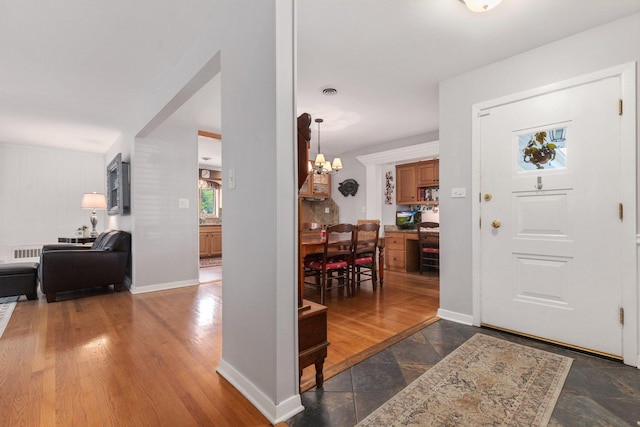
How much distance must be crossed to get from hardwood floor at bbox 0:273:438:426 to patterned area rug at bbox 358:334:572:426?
0.51 meters

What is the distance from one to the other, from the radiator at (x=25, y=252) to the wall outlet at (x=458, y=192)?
685cm

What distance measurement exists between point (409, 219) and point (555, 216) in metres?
3.49

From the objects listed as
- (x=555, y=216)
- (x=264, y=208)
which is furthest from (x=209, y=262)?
(x=555, y=216)

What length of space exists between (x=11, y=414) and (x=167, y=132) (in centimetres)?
349

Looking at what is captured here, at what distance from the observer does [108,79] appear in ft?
9.41

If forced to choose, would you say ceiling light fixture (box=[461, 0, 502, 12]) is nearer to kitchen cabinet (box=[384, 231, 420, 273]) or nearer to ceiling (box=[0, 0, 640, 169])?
ceiling (box=[0, 0, 640, 169])

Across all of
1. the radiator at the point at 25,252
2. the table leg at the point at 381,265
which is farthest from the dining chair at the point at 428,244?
the radiator at the point at 25,252

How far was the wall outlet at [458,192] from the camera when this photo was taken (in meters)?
2.67

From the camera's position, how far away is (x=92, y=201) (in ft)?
17.2

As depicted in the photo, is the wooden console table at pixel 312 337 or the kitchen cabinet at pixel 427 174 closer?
the wooden console table at pixel 312 337

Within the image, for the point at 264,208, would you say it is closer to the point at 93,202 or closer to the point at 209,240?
the point at 93,202

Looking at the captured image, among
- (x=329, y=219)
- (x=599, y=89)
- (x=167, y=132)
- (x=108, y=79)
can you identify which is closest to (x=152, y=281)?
(x=167, y=132)

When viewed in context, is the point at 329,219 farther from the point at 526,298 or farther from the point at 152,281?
the point at 526,298

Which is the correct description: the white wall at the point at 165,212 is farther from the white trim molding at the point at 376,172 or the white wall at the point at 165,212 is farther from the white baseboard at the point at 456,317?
the white baseboard at the point at 456,317
